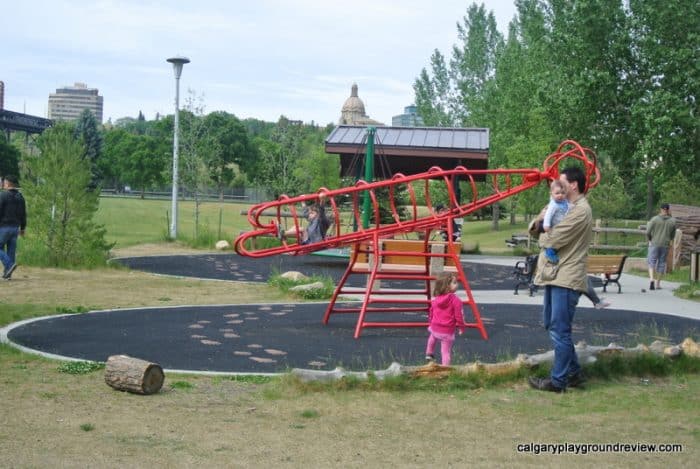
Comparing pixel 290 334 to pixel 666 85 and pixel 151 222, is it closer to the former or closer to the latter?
pixel 666 85

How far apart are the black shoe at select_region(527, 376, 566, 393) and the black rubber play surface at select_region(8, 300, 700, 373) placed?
121 centimetres

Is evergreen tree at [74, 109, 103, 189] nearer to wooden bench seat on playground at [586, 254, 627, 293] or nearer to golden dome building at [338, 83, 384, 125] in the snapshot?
wooden bench seat on playground at [586, 254, 627, 293]

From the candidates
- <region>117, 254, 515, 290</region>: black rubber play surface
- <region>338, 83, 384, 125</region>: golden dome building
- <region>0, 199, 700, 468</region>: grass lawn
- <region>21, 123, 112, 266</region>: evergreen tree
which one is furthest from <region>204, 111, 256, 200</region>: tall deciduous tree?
<region>0, 199, 700, 468</region>: grass lawn

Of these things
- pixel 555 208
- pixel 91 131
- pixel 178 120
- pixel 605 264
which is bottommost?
pixel 605 264

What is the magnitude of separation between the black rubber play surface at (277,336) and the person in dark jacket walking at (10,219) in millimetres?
4711

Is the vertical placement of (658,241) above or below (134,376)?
above

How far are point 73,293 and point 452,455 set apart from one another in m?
9.99

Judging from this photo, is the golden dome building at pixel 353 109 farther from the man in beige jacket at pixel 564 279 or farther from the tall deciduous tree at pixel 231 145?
the man in beige jacket at pixel 564 279

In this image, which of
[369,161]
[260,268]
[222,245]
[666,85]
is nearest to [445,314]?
[260,268]

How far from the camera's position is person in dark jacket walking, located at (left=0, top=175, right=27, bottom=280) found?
15.5m

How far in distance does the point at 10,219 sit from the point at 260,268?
6352 millimetres

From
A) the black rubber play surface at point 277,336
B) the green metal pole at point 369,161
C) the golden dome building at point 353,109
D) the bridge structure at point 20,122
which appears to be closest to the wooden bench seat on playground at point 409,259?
the black rubber play surface at point 277,336

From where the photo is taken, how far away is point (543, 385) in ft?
23.5

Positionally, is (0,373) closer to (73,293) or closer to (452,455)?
(452,455)
